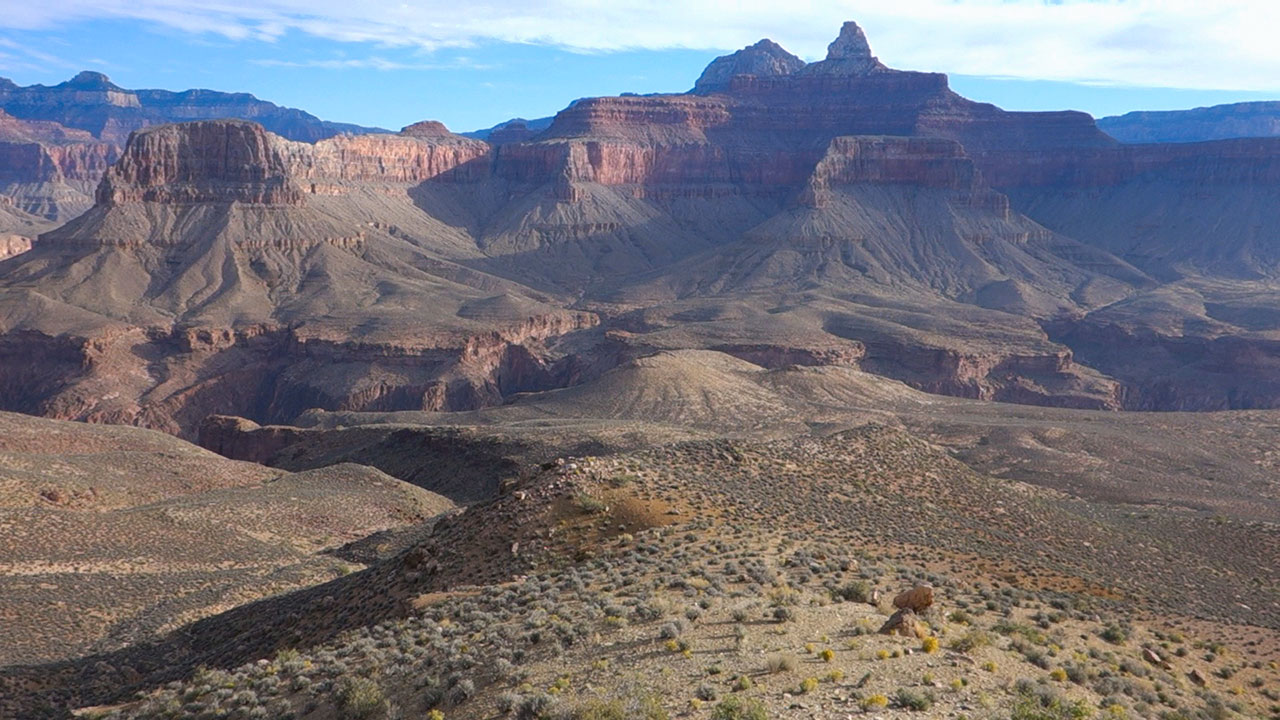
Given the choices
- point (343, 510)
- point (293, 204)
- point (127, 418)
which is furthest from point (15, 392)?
point (343, 510)

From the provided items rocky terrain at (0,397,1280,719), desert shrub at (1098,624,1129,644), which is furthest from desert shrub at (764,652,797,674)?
desert shrub at (1098,624,1129,644)

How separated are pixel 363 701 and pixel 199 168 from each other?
15276 centimetres

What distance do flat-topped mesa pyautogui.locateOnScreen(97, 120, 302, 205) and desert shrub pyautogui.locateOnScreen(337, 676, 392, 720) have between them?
484ft

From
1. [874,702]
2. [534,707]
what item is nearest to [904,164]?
[874,702]

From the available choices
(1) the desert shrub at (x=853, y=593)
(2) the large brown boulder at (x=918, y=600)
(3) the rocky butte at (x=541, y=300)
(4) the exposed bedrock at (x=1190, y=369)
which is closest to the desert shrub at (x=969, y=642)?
(2) the large brown boulder at (x=918, y=600)

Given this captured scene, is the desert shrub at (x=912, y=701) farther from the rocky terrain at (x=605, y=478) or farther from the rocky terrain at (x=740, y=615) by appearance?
the rocky terrain at (x=605, y=478)

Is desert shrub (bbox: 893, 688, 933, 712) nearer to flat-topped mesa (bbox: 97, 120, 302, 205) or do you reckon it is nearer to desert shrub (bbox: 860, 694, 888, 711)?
desert shrub (bbox: 860, 694, 888, 711)

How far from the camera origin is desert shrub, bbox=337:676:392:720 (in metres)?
20.4

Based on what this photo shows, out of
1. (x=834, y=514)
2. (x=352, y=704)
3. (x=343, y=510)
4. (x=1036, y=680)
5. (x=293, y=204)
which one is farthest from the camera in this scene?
(x=293, y=204)

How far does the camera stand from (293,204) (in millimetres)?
161750

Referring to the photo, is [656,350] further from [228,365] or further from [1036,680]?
[1036,680]

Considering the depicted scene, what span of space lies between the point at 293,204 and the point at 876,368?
88.6 meters

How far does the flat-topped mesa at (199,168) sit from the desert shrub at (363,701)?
148 meters

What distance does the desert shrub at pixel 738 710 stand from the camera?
1798 centimetres
